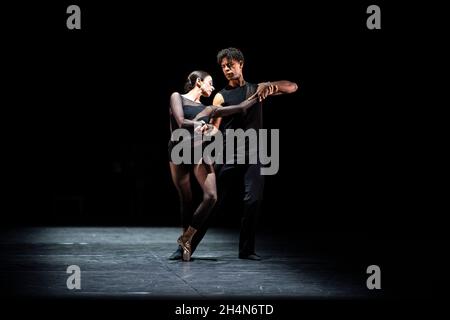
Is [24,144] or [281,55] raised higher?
[281,55]

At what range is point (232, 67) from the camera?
18.9ft

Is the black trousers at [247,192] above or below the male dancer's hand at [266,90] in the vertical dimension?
below

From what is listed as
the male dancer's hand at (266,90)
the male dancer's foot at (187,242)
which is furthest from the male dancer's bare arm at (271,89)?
the male dancer's foot at (187,242)

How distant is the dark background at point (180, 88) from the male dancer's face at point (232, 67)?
311 centimetres

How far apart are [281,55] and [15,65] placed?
367 cm

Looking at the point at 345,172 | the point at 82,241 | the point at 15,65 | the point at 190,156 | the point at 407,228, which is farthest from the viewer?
the point at 345,172

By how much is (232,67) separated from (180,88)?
5.74m

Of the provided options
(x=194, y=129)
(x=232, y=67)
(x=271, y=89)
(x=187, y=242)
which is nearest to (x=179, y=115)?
(x=194, y=129)

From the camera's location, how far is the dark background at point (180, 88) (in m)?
9.92

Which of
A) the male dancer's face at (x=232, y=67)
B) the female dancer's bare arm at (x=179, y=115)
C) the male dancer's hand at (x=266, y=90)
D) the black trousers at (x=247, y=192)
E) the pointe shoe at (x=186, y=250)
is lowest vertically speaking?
A: the pointe shoe at (x=186, y=250)

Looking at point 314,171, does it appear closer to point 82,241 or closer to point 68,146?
point 68,146

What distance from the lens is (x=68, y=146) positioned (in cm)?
1281

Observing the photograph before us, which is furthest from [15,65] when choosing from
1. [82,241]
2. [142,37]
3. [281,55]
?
[82,241]

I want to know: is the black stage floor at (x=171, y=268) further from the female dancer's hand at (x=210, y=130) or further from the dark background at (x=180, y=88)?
the dark background at (x=180, y=88)
